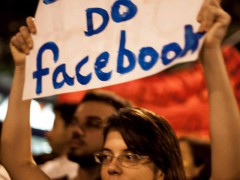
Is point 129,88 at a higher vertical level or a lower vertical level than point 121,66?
lower

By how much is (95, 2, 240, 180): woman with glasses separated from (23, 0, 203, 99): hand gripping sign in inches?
2.8

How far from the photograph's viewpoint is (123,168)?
2.38 meters

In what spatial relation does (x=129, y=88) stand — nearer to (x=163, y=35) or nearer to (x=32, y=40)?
(x=32, y=40)

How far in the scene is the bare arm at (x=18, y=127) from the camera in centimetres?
276

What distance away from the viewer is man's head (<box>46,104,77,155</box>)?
450 cm

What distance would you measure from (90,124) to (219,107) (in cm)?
145

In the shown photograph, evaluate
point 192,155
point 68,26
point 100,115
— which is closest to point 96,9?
point 68,26

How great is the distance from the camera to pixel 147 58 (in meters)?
2.38

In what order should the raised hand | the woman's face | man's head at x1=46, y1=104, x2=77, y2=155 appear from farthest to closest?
man's head at x1=46, y1=104, x2=77, y2=155
the raised hand
the woman's face

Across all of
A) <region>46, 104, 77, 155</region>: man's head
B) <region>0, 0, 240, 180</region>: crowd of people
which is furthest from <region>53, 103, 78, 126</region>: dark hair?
<region>0, 0, 240, 180</region>: crowd of people

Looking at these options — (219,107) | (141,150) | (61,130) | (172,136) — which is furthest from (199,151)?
(219,107)

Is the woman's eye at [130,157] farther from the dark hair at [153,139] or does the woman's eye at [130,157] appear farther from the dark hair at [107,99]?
the dark hair at [107,99]

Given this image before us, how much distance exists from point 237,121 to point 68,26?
0.83m

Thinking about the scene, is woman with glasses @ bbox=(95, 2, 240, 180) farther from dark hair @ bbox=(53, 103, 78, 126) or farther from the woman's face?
dark hair @ bbox=(53, 103, 78, 126)
